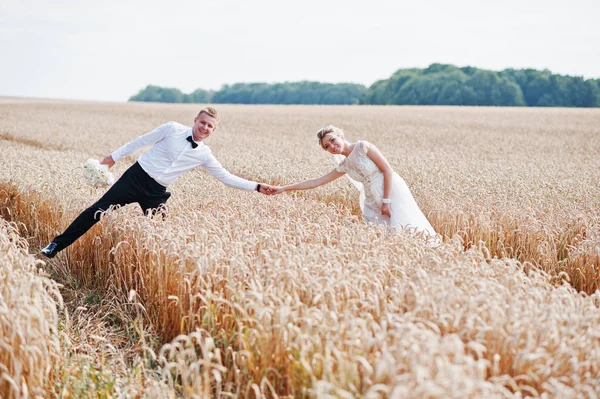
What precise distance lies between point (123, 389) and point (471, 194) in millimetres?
6533

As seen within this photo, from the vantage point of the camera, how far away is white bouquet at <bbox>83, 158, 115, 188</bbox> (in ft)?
A: 21.1

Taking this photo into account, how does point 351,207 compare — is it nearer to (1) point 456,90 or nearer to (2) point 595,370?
(2) point 595,370

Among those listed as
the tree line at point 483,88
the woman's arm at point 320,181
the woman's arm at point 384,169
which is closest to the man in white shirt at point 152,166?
the woman's arm at point 320,181

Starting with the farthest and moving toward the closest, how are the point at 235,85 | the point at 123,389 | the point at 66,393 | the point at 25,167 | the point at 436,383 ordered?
the point at 235,85 → the point at 25,167 → the point at 123,389 → the point at 66,393 → the point at 436,383

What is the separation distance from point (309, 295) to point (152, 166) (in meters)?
3.34

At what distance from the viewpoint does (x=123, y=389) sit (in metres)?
3.96

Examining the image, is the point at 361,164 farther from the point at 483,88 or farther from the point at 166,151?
the point at 483,88

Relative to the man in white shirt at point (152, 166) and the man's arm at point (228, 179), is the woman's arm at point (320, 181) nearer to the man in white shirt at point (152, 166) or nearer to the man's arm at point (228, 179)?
the man's arm at point (228, 179)

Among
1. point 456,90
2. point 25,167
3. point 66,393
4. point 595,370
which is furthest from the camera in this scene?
point 456,90

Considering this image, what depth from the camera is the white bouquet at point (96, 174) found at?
642 centimetres

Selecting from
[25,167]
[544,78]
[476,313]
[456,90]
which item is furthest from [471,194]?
[544,78]

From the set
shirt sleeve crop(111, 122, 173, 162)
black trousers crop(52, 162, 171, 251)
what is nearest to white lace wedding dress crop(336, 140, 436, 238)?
shirt sleeve crop(111, 122, 173, 162)

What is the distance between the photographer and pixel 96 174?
6.43 meters

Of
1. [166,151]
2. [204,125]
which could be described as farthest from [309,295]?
[166,151]
